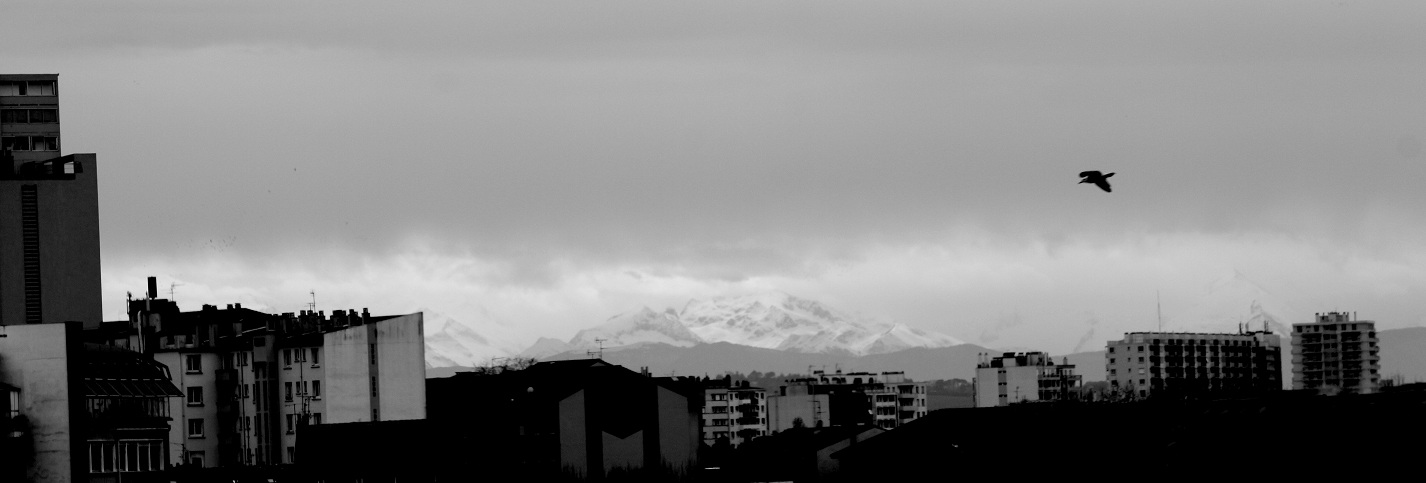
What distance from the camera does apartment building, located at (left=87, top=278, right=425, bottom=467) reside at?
130m

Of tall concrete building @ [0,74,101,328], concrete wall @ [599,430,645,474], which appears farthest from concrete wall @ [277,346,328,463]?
concrete wall @ [599,430,645,474]

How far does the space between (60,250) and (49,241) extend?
29.8 inches

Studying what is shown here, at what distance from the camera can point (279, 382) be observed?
13450 centimetres

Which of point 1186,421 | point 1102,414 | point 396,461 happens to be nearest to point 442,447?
point 396,461

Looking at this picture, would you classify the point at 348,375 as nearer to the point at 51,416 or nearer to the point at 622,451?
the point at 622,451

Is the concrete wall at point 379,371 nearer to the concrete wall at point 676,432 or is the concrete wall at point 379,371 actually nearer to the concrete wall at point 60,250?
the concrete wall at point 60,250

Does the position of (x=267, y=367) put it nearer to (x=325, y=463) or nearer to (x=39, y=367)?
(x=325, y=463)

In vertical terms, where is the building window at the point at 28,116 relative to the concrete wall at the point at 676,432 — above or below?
above

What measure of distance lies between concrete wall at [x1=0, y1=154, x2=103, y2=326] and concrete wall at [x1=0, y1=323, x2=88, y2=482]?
4530 centimetres

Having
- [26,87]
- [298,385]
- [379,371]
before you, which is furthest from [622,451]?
[26,87]

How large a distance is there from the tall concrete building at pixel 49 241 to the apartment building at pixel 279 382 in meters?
2.77

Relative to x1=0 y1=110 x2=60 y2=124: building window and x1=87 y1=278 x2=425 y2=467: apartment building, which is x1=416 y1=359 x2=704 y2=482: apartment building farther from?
x1=0 y1=110 x2=60 y2=124: building window

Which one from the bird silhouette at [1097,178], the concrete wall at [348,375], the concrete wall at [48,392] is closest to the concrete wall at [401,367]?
the concrete wall at [348,375]

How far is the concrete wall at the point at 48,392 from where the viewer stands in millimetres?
78750
